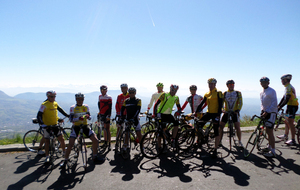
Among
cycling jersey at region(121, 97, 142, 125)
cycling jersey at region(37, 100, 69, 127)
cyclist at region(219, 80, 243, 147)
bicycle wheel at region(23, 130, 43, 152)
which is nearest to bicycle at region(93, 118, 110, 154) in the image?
cycling jersey at region(121, 97, 142, 125)

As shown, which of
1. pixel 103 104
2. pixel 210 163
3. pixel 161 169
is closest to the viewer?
pixel 161 169

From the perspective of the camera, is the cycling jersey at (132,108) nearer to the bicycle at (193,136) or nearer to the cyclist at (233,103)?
the bicycle at (193,136)

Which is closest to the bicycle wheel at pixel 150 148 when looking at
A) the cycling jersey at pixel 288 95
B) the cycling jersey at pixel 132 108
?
the cycling jersey at pixel 132 108

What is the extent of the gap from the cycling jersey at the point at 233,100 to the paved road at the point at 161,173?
6.06 feet

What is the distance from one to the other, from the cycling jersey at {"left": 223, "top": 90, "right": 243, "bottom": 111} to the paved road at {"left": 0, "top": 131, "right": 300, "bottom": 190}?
1.85 metres

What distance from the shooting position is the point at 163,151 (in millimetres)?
6445

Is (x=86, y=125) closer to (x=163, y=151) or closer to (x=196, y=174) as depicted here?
(x=163, y=151)

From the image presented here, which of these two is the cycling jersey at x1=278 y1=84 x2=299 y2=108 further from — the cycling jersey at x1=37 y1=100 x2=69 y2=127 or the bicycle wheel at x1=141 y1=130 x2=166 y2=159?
the cycling jersey at x1=37 y1=100 x2=69 y2=127

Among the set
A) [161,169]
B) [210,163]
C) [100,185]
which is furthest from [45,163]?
[210,163]

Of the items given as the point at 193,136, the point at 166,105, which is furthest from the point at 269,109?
the point at 166,105

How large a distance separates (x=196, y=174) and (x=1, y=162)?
657 centimetres

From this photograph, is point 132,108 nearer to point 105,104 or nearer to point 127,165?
point 105,104

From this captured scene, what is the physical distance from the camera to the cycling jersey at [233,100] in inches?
273

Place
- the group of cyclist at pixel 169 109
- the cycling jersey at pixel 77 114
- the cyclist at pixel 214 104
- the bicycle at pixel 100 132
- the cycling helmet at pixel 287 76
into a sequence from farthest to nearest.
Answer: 1. the bicycle at pixel 100 132
2. the cycling helmet at pixel 287 76
3. the cyclist at pixel 214 104
4. the group of cyclist at pixel 169 109
5. the cycling jersey at pixel 77 114
